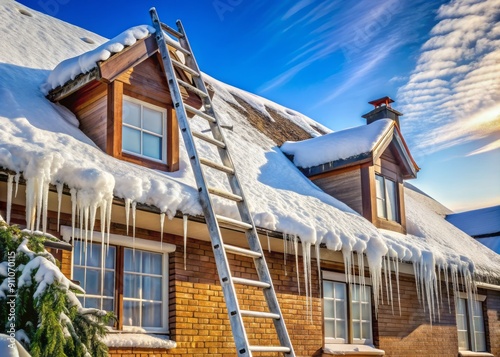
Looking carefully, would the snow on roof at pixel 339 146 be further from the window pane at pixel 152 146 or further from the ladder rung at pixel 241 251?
the ladder rung at pixel 241 251

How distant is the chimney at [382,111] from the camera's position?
46.4ft

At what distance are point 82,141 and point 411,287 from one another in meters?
7.24

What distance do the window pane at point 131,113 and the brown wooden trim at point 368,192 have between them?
187 inches

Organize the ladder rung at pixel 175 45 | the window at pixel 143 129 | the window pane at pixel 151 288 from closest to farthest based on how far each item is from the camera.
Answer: the window pane at pixel 151 288, the window at pixel 143 129, the ladder rung at pixel 175 45

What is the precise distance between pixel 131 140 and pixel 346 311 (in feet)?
15.6

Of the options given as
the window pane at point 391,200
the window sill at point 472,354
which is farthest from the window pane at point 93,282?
the window sill at point 472,354

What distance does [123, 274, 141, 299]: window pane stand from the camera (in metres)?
7.39

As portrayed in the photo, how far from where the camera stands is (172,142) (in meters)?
7.99

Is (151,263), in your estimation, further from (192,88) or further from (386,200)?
(386,200)

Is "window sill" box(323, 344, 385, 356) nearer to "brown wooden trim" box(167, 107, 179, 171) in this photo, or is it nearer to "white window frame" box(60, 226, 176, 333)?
"white window frame" box(60, 226, 176, 333)

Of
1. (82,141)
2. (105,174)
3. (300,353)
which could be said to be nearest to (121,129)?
(82,141)

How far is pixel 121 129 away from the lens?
750cm

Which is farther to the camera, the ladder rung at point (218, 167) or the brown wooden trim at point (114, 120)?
the brown wooden trim at point (114, 120)

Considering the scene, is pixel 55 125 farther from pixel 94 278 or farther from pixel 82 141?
pixel 94 278
